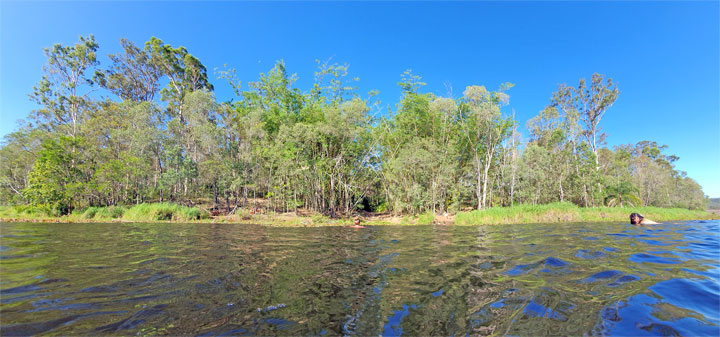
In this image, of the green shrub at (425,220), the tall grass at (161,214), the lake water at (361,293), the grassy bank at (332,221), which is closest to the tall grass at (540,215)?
the grassy bank at (332,221)

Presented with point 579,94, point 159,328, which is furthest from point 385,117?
point 579,94

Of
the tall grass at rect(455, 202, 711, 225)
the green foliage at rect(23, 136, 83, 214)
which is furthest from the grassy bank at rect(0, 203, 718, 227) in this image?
the green foliage at rect(23, 136, 83, 214)

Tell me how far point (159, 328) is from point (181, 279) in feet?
7.44

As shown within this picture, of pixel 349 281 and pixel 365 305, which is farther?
pixel 349 281

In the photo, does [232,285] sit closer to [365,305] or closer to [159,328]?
[159,328]

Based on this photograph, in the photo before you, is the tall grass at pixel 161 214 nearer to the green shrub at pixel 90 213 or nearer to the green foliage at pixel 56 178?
the green shrub at pixel 90 213

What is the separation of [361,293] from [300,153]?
69.0ft

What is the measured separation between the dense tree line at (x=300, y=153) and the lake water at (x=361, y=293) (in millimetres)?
17125

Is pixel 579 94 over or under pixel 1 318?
over

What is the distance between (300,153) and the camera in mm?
24141

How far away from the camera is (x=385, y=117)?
2856cm

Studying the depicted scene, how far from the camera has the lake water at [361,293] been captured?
299 centimetres

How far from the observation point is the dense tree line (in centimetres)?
2388

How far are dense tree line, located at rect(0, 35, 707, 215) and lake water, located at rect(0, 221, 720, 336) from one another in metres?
17.1
